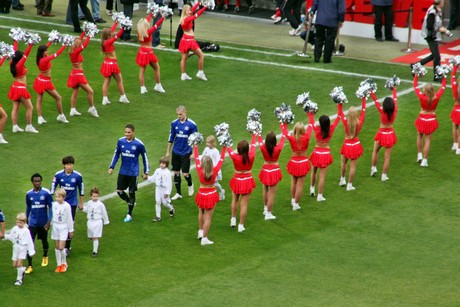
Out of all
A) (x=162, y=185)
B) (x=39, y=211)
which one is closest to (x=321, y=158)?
(x=162, y=185)

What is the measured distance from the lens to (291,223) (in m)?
20.2

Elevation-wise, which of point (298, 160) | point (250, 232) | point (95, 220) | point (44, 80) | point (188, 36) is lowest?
point (250, 232)

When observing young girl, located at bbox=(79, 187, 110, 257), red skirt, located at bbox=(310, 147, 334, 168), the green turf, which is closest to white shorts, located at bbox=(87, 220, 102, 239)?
young girl, located at bbox=(79, 187, 110, 257)

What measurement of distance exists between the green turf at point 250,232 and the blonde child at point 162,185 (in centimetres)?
33

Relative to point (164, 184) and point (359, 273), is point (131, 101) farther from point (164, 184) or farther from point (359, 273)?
point (359, 273)

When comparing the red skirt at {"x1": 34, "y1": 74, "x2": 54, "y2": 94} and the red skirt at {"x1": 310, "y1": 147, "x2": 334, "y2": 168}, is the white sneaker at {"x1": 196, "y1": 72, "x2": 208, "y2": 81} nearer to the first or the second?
the red skirt at {"x1": 34, "y1": 74, "x2": 54, "y2": 94}

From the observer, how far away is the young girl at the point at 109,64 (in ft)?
86.5

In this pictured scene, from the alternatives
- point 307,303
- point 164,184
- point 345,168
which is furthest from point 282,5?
point 307,303

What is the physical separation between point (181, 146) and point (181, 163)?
0.35 metres

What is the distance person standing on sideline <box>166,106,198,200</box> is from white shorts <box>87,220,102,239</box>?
305 centimetres

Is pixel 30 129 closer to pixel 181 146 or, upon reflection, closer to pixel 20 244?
pixel 181 146

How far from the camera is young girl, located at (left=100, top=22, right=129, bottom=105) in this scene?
26375 mm

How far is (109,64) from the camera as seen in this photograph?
26.7m

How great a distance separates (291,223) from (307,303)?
3560mm
